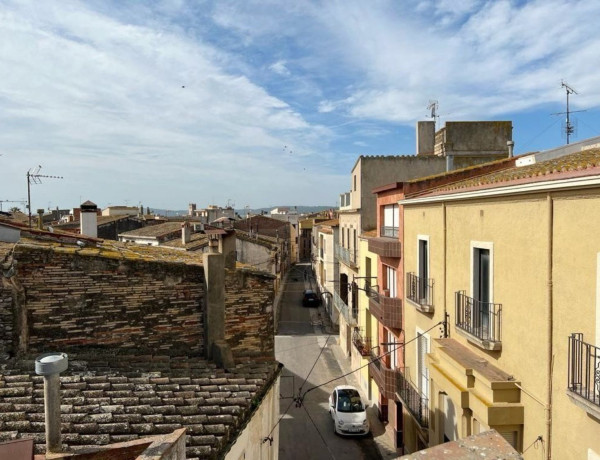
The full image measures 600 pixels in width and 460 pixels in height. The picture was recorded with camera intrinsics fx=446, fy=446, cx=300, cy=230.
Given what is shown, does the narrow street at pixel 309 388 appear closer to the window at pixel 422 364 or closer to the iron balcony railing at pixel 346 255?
the window at pixel 422 364

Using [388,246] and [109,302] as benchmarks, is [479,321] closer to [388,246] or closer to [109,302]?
[388,246]

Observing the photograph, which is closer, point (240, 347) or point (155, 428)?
point (155, 428)

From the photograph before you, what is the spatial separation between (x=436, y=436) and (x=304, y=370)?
1410 cm

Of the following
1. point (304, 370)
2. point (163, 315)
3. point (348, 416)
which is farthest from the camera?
point (304, 370)

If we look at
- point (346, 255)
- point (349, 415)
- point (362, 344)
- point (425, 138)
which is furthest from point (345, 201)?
point (349, 415)

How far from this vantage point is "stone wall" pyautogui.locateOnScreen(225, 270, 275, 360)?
956 centimetres

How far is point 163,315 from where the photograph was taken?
9133 millimetres

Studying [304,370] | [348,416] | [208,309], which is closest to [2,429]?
[208,309]

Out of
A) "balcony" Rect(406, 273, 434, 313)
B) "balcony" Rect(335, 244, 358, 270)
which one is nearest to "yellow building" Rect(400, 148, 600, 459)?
"balcony" Rect(406, 273, 434, 313)

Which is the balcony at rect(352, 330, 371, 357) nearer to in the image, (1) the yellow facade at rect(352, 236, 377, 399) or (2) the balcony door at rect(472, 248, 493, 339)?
A: (1) the yellow facade at rect(352, 236, 377, 399)

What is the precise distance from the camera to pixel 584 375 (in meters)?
5.89

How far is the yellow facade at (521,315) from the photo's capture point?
6.11 meters

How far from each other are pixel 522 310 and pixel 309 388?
16142 mm

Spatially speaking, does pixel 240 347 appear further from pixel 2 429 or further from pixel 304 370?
pixel 304 370
